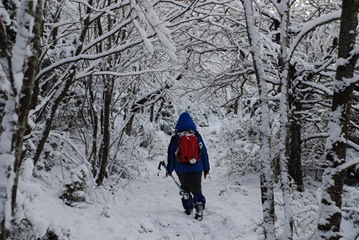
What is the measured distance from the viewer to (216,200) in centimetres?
682

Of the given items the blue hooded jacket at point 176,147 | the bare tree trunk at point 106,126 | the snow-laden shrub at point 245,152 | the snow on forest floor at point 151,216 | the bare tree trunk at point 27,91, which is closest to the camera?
the bare tree trunk at point 27,91

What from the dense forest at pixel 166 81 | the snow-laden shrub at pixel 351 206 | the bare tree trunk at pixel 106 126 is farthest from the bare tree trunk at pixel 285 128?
the bare tree trunk at pixel 106 126

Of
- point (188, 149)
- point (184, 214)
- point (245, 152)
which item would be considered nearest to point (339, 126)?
point (188, 149)

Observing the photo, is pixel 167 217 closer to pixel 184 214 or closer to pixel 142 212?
pixel 184 214

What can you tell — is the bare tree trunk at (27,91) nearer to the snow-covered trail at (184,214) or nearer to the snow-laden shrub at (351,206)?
the snow-covered trail at (184,214)

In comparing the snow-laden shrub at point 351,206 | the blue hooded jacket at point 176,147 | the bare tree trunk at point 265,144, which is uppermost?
the bare tree trunk at point 265,144

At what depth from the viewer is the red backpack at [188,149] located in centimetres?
546

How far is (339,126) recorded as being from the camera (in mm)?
2066

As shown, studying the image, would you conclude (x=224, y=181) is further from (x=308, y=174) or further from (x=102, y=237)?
(x=102, y=237)

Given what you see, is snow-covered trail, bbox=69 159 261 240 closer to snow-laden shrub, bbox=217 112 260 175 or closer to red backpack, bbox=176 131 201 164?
red backpack, bbox=176 131 201 164

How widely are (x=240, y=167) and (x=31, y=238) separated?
696 centimetres

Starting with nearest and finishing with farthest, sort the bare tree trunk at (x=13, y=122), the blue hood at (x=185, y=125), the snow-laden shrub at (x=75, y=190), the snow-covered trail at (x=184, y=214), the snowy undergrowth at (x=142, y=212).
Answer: the bare tree trunk at (x=13, y=122) < the snowy undergrowth at (x=142, y=212) < the snow-covered trail at (x=184, y=214) < the snow-laden shrub at (x=75, y=190) < the blue hood at (x=185, y=125)

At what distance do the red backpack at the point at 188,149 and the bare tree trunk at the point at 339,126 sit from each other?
11.0 ft

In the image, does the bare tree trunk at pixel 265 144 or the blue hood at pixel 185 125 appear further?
the blue hood at pixel 185 125
